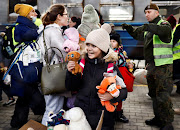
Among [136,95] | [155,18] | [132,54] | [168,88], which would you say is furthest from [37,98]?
[132,54]

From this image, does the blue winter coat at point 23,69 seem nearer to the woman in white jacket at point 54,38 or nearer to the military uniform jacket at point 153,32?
the woman in white jacket at point 54,38

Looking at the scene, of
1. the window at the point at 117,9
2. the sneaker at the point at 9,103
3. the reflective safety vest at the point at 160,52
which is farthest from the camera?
the window at the point at 117,9

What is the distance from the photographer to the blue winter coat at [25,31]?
2582mm

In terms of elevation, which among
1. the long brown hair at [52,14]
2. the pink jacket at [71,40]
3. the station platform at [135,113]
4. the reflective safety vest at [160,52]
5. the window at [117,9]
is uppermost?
the window at [117,9]

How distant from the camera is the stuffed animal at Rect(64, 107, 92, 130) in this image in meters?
1.52

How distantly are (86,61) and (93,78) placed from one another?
0.20 metres

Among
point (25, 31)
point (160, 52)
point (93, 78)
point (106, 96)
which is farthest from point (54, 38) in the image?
point (160, 52)

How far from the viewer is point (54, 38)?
7.57 ft

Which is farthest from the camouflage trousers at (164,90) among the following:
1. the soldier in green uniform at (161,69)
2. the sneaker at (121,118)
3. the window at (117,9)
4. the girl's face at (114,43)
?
the window at (117,9)

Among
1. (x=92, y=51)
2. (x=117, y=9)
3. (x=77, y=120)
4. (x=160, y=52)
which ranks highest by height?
(x=117, y=9)

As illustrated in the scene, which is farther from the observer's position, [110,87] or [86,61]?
[86,61]

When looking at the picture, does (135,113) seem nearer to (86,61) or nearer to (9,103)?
(86,61)

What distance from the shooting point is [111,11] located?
6.69 metres

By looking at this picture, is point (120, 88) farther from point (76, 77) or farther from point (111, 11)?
point (111, 11)
